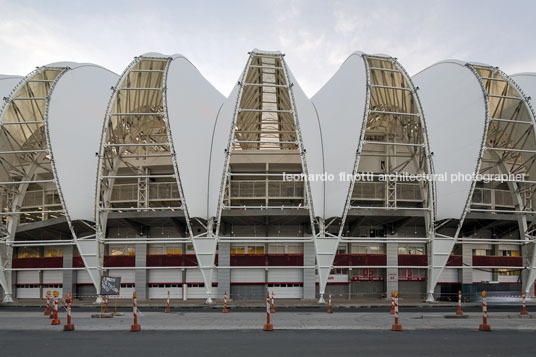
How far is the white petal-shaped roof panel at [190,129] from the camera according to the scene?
38500mm

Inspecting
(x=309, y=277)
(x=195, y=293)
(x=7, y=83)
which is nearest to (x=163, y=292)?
(x=195, y=293)

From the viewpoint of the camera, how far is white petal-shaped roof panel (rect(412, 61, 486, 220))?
39156 mm

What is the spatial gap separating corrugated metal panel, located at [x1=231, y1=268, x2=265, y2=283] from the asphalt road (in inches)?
1032

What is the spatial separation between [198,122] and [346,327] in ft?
80.3

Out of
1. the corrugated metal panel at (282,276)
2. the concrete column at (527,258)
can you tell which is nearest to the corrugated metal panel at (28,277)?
the corrugated metal panel at (282,276)

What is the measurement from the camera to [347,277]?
154 ft

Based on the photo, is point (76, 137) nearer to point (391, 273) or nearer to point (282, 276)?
point (282, 276)

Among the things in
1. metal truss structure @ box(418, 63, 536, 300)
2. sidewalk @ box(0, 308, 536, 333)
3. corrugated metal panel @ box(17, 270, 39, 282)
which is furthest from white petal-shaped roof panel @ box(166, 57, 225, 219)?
corrugated metal panel @ box(17, 270, 39, 282)

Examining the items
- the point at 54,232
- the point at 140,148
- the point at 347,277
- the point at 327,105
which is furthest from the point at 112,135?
the point at 347,277

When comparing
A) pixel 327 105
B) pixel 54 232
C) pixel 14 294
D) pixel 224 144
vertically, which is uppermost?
pixel 327 105

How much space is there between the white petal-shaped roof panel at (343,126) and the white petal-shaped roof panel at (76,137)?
17367 millimetres

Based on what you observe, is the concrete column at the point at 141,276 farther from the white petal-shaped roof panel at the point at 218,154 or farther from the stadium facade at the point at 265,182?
the white petal-shaped roof panel at the point at 218,154

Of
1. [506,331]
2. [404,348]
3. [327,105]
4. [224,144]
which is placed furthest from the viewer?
[327,105]

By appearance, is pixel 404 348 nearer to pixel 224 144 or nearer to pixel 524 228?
pixel 224 144
